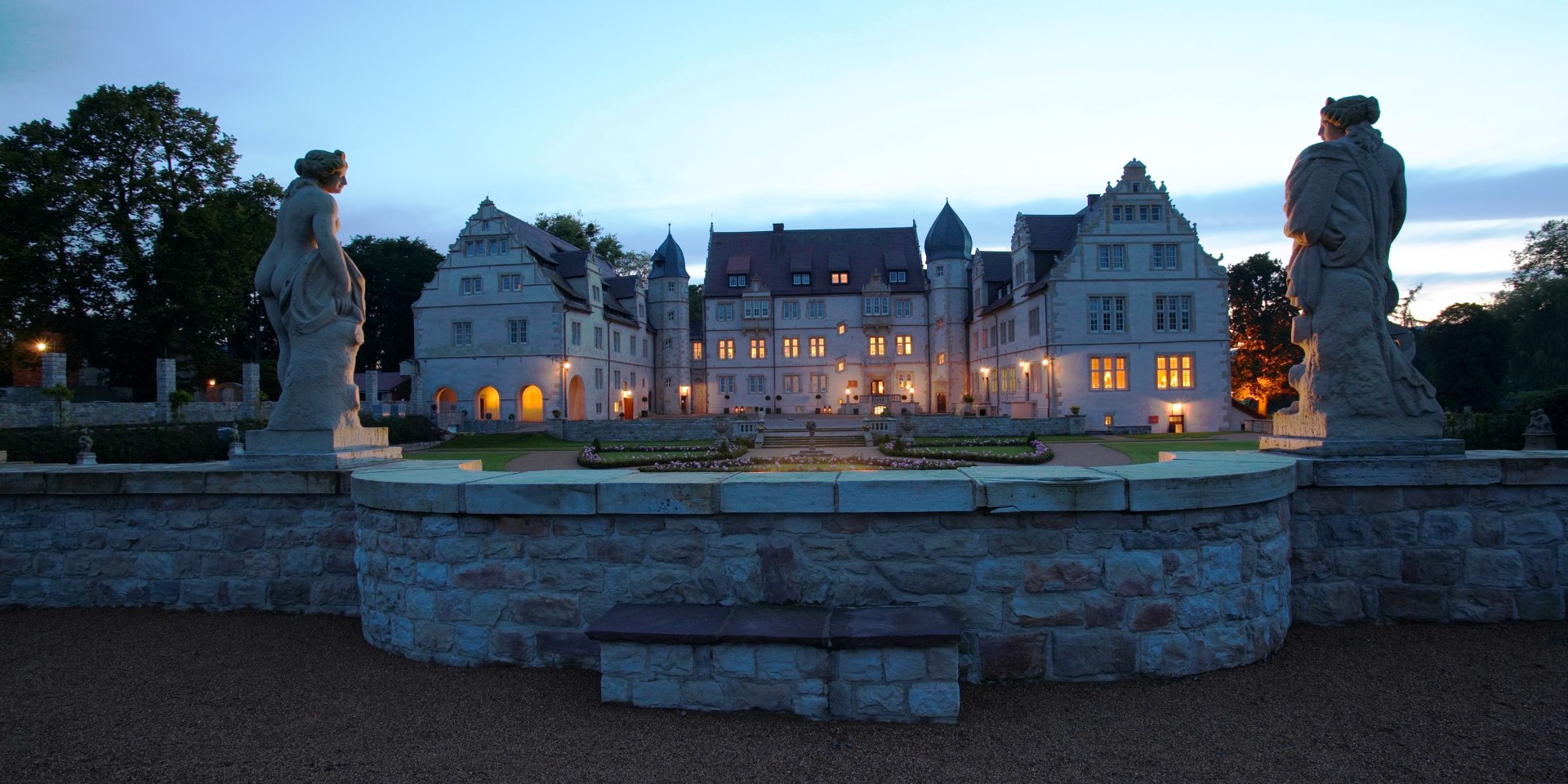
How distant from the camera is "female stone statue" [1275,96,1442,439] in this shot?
21.0 ft

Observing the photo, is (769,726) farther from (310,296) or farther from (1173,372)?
(1173,372)

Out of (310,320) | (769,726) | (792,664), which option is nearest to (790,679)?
(792,664)

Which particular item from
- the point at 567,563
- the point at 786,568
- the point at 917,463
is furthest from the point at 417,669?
the point at 917,463

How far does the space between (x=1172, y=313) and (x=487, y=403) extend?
35583 millimetres

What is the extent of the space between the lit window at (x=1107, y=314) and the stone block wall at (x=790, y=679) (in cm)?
3610

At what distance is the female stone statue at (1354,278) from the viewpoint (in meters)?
6.40

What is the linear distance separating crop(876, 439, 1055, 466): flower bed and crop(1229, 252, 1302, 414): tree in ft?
98.8

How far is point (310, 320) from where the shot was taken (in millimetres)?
7105

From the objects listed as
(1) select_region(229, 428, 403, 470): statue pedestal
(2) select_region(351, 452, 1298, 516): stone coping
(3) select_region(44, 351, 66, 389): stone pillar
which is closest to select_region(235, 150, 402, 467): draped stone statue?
(1) select_region(229, 428, 403, 470): statue pedestal

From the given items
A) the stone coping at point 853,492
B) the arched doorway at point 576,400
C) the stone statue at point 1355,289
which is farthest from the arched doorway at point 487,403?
the stone statue at point 1355,289

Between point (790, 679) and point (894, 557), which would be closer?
point (790, 679)

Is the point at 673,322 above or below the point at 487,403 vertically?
above

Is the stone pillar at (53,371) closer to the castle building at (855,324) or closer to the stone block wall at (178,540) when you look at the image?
the castle building at (855,324)

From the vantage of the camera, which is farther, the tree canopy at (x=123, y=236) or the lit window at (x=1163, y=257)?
the lit window at (x=1163, y=257)
